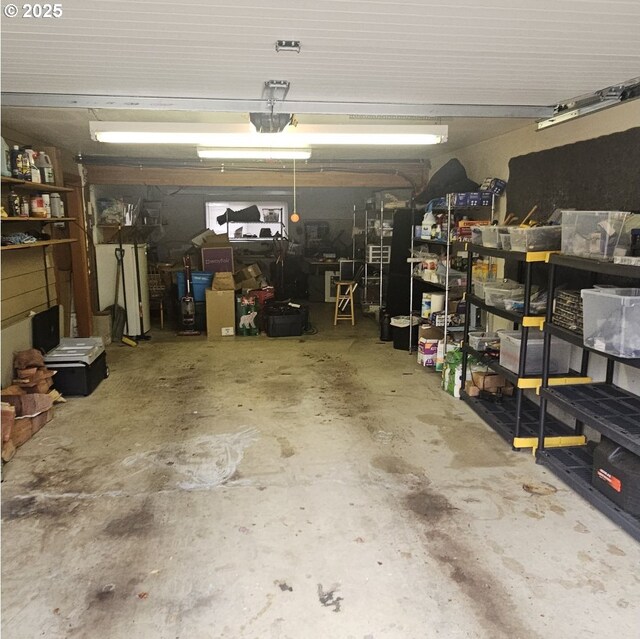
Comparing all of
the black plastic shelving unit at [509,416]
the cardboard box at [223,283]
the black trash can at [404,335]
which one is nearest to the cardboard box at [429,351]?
the black trash can at [404,335]

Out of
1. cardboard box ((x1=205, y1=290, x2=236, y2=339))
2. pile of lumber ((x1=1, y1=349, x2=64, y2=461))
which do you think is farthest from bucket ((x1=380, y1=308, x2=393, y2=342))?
pile of lumber ((x1=1, y1=349, x2=64, y2=461))

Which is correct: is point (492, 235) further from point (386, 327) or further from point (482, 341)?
point (386, 327)

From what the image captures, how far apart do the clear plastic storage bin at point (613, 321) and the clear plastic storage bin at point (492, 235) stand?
1142 mm

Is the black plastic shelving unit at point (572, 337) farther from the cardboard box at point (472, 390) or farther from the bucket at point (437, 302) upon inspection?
the bucket at point (437, 302)

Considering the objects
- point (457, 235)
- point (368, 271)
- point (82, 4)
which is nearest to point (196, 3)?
point (82, 4)

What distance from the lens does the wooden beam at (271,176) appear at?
279 inches

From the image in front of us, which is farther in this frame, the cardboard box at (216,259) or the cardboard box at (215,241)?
the cardboard box at (215,241)

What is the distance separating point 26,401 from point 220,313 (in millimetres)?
3420

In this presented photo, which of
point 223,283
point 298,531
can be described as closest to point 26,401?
point 298,531

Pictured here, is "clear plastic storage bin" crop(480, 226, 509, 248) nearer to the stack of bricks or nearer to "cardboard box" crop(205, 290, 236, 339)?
the stack of bricks

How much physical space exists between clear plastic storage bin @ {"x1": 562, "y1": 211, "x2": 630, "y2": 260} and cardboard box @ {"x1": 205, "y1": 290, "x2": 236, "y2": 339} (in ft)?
15.9

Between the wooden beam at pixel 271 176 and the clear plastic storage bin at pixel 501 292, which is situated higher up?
the wooden beam at pixel 271 176

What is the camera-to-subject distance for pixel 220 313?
23.6 ft

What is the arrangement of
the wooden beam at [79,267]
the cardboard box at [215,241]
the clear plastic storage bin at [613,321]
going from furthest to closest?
1. the cardboard box at [215,241]
2. the wooden beam at [79,267]
3. the clear plastic storage bin at [613,321]
